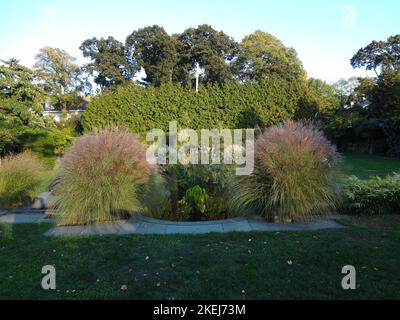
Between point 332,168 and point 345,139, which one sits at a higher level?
point 345,139

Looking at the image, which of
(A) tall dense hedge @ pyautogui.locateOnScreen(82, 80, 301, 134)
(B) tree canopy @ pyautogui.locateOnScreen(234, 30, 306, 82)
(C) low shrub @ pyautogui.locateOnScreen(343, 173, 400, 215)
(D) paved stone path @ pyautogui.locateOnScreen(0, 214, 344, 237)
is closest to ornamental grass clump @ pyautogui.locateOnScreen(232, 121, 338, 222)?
(D) paved stone path @ pyautogui.locateOnScreen(0, 214, 344, 237)

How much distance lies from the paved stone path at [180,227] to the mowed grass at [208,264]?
25 centimetres

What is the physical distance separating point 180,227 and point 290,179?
1795mm

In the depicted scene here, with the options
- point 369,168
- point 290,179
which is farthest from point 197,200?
point 369,168

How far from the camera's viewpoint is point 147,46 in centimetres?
2848

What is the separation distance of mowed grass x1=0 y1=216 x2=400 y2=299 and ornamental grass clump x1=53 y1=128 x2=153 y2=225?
0.63 m

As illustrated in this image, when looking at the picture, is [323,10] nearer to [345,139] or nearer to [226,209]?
[226,209]

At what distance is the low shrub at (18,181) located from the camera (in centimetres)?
584

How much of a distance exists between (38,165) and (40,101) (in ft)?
35.7

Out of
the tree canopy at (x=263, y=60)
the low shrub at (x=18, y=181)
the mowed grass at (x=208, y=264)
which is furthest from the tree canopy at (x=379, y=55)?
the low shrub at (x=18, y=181)

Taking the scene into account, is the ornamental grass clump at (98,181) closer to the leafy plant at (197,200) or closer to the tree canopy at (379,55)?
the leafy plant at (197,200)

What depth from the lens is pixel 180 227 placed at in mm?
4461

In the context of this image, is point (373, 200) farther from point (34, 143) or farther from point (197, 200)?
point (34, 143)
